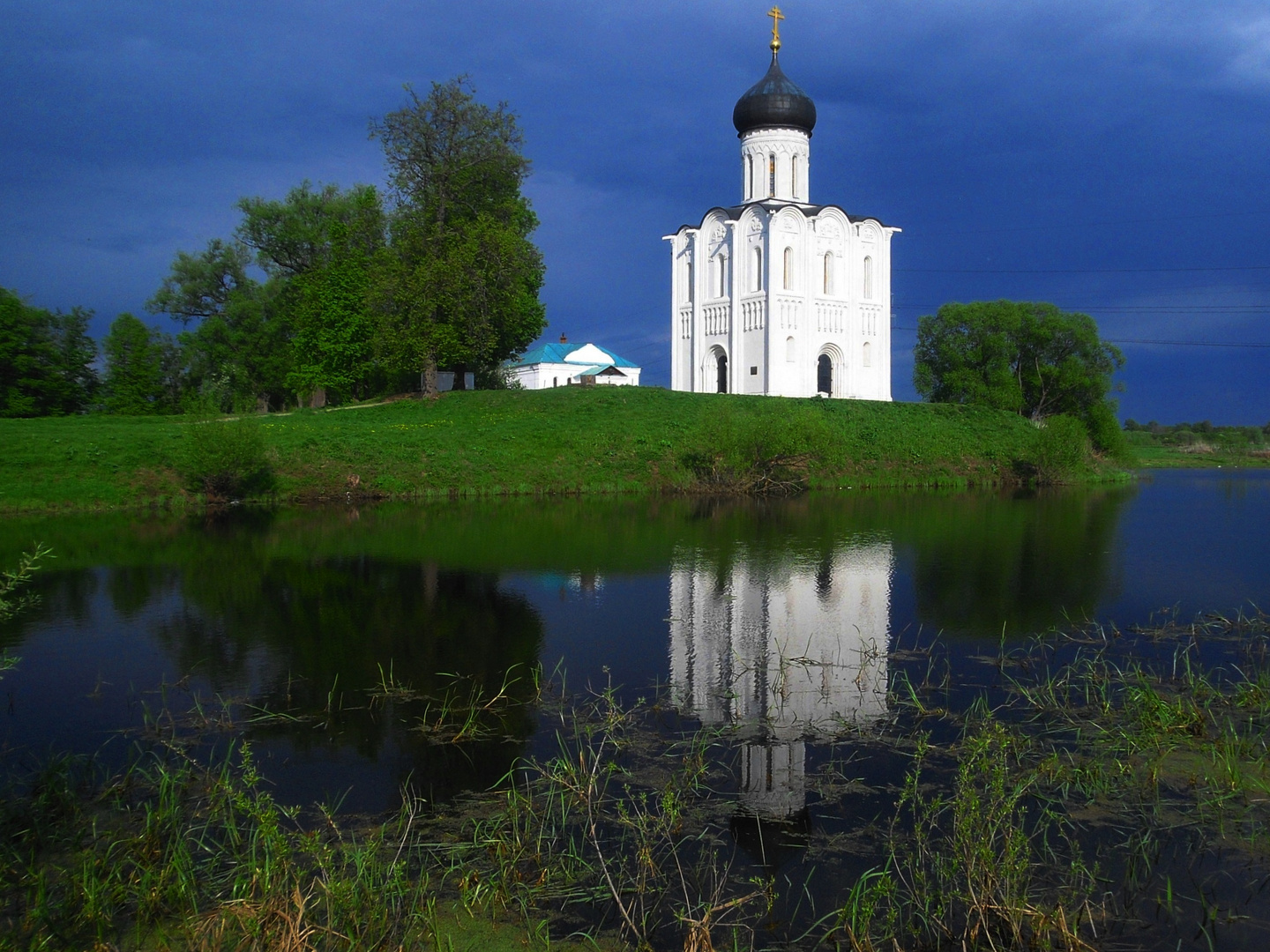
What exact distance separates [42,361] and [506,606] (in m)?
33.9

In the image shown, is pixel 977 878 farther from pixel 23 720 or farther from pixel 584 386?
pixel 584 386

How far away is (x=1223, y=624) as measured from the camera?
10.3 meters

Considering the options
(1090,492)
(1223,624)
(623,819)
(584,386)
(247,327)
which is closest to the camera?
(623,819)

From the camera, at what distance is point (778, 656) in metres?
9.18

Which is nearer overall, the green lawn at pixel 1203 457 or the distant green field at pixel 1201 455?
the green lawn at pixel 1203 457

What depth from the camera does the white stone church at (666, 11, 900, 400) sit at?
39.8m

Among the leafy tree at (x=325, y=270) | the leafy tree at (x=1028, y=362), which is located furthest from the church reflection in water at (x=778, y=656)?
the leafy tree at (x=1028, y=362)


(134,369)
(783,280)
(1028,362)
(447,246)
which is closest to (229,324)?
(134,369)

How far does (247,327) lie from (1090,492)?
33838mm

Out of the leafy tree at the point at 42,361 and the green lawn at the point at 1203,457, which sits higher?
the leafy tree at the point at 42,361

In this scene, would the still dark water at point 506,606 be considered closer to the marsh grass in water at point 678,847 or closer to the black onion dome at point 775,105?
the marsh grass in water at point 678,847

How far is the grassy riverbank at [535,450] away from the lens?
2370 centimetres

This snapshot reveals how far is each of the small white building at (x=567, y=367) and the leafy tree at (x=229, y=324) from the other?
72.1 feet

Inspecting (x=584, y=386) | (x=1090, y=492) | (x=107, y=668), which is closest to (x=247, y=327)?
(x=584, y=386)
